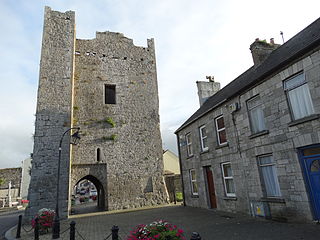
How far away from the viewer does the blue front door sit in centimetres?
656

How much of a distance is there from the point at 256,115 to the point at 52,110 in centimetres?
1265

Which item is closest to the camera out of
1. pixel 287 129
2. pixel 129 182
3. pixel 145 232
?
pixel 145 232

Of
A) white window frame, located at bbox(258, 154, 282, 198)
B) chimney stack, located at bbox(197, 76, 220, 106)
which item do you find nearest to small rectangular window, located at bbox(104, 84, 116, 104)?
chimney stack, located at bbox(197, 76, 220, 106)

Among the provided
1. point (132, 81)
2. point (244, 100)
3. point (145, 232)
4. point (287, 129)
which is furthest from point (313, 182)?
point (132, 81)

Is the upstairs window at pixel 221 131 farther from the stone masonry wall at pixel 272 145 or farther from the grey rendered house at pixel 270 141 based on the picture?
the stone masonry wall at pixel 272 145

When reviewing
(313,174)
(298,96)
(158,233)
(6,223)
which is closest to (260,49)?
(298,96)

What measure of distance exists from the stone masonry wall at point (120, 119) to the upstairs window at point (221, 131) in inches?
301

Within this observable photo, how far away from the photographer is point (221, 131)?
11.3 metres

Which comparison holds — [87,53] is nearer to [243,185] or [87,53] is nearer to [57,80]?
[57,80]

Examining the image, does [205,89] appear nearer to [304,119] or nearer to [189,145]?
[189,145]

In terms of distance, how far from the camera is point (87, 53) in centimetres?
1861

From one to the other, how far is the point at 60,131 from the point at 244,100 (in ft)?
37.7

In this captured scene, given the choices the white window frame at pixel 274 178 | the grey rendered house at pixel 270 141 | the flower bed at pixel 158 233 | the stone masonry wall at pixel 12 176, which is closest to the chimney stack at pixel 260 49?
the grey rendered house at pixel 270 141

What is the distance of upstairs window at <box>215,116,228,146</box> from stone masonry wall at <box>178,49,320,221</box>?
234 mm
